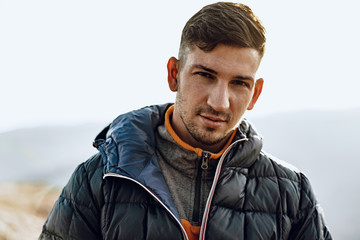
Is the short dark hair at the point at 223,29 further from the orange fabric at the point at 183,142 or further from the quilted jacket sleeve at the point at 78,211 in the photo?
the quilted jacket sleeve at the point at 78,211

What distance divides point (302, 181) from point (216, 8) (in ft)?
3.62

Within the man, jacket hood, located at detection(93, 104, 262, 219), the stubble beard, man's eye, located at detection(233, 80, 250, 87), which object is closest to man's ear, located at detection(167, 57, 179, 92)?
the man

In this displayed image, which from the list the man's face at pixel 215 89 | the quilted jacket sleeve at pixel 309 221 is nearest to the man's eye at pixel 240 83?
the man's face at pixel 215 89

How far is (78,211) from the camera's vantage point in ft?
5.72

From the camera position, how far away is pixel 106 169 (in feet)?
5.76

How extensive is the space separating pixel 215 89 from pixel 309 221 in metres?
0.89

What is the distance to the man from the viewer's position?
172 cm

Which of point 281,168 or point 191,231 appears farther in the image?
point 281,168

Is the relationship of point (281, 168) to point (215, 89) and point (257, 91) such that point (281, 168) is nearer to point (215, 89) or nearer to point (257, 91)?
point (257, 91)

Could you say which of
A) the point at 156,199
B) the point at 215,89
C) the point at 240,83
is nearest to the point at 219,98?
the point at 215,89

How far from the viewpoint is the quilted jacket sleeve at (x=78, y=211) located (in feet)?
5.65

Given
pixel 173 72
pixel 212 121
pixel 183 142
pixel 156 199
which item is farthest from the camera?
pixel 173 72

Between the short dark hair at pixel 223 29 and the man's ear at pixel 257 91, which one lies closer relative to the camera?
the short dark hair at pixel 223 29

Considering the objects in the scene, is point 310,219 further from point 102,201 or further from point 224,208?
point 102,201
